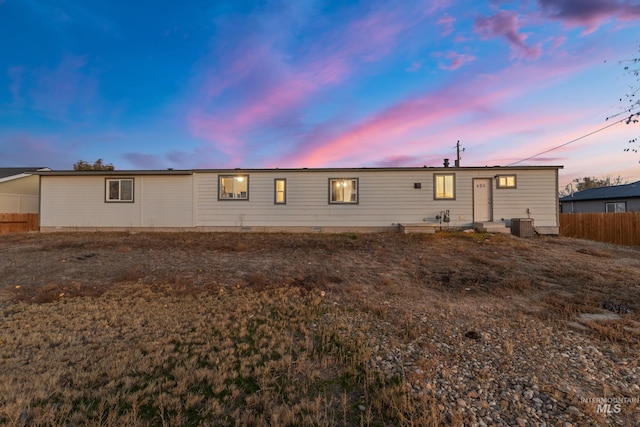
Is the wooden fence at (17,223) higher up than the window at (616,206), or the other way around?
the window at (616,206)

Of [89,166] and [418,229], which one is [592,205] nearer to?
[418,229]

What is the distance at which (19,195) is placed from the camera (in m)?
17.5

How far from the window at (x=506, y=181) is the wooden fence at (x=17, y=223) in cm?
2463

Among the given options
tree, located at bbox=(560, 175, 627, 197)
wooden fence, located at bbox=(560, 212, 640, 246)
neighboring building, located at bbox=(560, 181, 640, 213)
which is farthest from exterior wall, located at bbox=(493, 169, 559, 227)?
tree, located at bbox=(560, 175, 627, 197)

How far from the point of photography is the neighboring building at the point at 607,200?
18.5 meters

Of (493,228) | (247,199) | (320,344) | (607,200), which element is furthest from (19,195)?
(607,200)

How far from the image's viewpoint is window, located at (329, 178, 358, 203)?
41.7 feet

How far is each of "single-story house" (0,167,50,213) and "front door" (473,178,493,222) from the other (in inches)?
1017


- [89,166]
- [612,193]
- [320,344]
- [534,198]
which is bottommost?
[320,344]

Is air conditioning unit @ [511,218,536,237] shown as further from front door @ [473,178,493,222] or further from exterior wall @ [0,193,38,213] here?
exterior wall @ [0,193,38,213]

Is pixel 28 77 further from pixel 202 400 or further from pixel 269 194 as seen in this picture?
pixel 202 400

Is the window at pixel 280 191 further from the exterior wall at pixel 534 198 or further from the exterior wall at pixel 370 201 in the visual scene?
the exterior wall at pixel 534 198

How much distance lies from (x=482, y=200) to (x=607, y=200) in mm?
16606

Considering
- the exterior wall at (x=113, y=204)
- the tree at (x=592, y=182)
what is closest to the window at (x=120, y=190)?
the exterior wall at (x=113, y=204)
